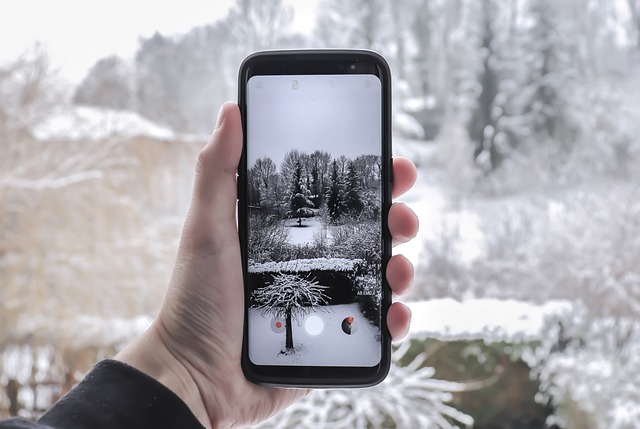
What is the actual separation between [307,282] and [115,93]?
107 cm

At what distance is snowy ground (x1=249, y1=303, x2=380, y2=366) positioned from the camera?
0.53m

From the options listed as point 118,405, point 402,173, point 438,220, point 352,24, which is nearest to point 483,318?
point 438,220

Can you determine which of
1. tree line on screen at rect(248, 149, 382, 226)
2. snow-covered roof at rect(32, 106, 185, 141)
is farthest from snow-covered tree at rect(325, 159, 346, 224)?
snow-covered roof at rect(32, 106, 185, 141)

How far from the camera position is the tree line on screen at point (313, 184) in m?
0.52

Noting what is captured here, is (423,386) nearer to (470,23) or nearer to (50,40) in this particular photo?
(470,23)

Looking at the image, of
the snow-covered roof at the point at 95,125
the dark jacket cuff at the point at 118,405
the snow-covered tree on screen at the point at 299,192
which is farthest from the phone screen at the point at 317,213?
the snow-covered roof at the point at 95,125

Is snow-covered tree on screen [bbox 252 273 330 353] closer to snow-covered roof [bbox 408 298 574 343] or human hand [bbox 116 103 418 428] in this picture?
human hand [bbox 116 103 418 428]

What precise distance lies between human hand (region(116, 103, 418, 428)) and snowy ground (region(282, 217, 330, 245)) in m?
0.05

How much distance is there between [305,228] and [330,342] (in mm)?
94

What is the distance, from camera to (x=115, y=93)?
4.76ft

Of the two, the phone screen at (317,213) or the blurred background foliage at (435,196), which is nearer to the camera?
the phone screen at (317,213)

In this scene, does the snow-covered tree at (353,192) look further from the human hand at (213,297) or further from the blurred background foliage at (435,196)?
the blurred background foliage at (435,196)

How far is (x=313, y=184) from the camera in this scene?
53 centimetres

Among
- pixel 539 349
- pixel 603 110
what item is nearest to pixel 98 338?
pixel 539 349
